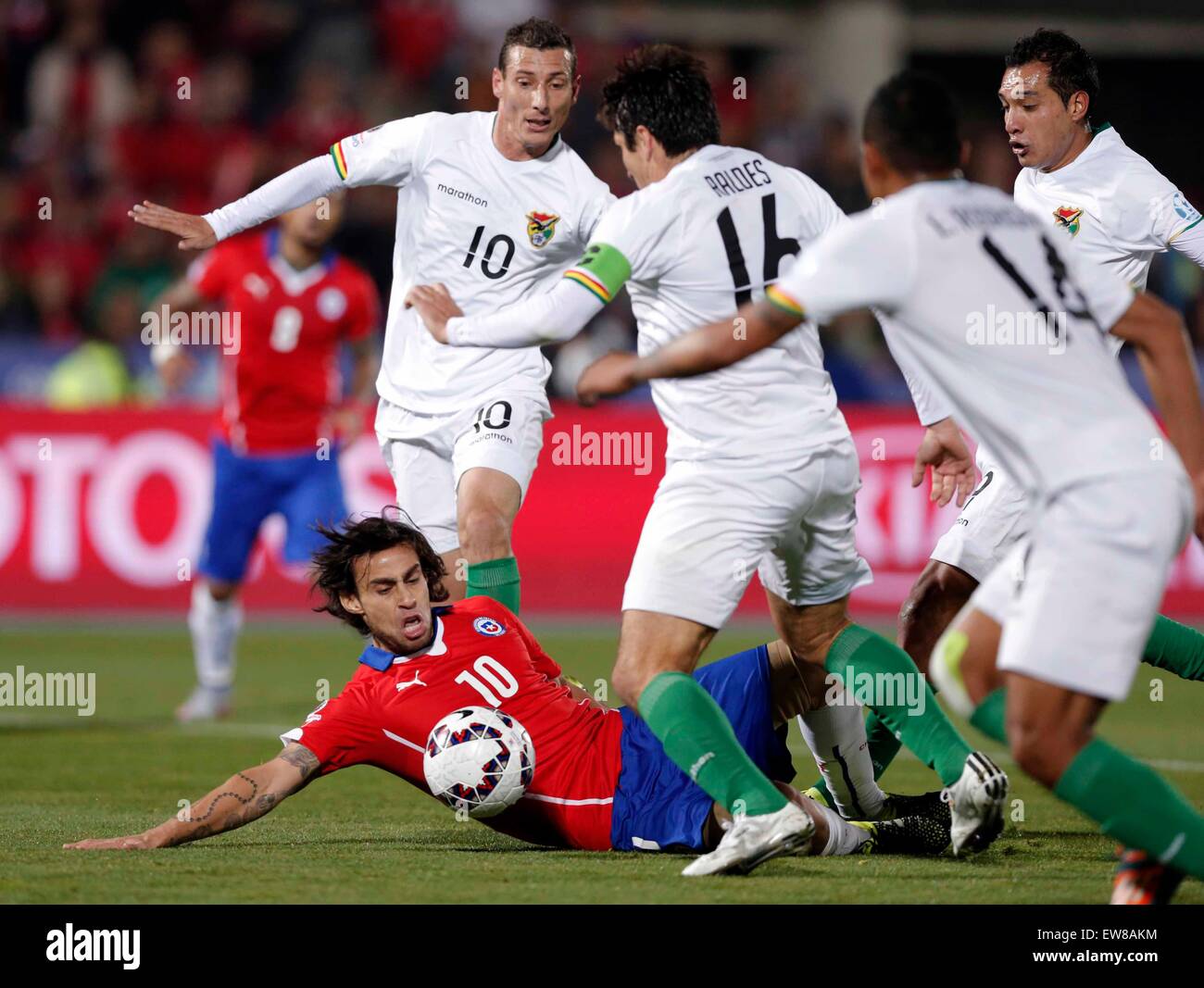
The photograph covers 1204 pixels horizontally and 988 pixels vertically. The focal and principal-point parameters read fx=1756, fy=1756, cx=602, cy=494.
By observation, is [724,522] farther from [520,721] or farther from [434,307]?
[434,307]

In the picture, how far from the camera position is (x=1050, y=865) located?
5348mm

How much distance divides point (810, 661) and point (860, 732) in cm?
38

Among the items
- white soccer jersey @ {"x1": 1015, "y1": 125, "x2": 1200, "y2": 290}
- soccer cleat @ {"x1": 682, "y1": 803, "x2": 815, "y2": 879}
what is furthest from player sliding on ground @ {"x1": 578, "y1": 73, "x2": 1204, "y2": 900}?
A: white soccer jersey @ {"x1": 1015, "y1": 125, "x2": 1200, "y2": 290}

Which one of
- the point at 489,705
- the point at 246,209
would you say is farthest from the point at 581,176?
the point at 489,705

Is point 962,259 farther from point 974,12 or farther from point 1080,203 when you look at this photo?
point 974,12

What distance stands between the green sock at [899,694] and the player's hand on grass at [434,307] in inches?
61.0

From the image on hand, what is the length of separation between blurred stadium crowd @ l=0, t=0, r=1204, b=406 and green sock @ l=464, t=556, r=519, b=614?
8082 mm

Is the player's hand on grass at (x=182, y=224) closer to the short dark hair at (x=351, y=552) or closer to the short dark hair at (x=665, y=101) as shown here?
the short dark hair at (x=351, y=552)

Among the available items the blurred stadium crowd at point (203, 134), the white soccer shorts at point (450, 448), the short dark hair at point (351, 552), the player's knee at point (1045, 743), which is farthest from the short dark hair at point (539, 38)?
the blurred stadium crowd at point (203, 134)

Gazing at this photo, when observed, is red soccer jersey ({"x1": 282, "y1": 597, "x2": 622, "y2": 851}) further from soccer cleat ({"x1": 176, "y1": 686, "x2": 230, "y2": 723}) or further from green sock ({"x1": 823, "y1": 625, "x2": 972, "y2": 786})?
soccer cleat ({"x1": 176, "y1": 686, "x2": 230, "y2": 723})

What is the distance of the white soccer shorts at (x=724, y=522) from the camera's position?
5.04 metres

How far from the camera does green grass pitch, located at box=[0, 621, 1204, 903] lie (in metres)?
4.68
